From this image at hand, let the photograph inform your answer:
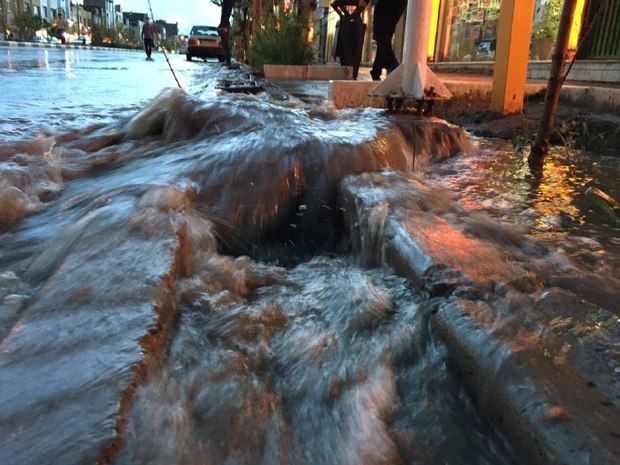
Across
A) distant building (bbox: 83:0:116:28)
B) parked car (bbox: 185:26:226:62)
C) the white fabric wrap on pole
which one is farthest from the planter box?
distant building (bbox: 83:0:116:28)

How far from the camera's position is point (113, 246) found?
1.84 meters

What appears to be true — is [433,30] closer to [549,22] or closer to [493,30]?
[493,30]

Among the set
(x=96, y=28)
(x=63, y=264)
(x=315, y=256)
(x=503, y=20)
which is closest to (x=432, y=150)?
(x=315, y=256)

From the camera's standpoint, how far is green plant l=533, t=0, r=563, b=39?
359 inches

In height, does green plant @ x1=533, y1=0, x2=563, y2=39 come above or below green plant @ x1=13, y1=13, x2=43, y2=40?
below

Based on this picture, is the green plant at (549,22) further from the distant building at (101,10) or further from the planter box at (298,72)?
the distant building at (101,10)

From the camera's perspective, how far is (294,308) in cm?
181

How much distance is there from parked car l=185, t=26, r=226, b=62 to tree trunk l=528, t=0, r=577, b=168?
23.3 m

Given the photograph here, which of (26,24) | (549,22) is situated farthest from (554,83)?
(26,24)

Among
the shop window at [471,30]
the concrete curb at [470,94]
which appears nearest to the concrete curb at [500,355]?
the concrete curb at [470,94]

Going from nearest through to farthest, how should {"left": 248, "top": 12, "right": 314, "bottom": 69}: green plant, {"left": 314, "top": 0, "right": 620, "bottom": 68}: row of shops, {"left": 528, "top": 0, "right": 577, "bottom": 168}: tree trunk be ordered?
{"left": 528, "top": 0, "right": 577, "bottom": 168}: tree trunk
{"left": 314, "top": 0, "right": 620, "bottom": 68}: row of shops
{"left": 248, "top": 12, "right": 314, "bottom": 69}: green plant

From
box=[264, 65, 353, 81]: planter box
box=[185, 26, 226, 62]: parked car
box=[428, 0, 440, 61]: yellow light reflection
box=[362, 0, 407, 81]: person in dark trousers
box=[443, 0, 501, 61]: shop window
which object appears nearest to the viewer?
box=[362, 0, 407, 81]: person in dark trousers

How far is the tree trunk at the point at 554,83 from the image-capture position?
3.00m

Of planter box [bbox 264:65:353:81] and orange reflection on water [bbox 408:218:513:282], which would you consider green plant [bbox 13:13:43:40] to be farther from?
orange reflection on water [bbox 408:218:513:282]
